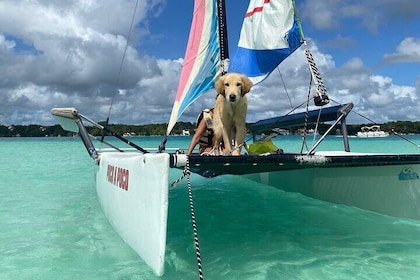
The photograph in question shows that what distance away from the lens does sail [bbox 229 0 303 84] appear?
4.74 meters

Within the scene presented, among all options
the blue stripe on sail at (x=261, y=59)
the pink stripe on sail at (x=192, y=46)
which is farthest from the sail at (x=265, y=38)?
the pink stripe on sail at (x=192, y=46)

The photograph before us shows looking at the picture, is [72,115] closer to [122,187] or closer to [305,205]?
[122,187]

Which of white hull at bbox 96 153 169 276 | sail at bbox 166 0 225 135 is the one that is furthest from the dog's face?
sail at bbox 166 0 225 135

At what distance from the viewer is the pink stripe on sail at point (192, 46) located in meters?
5.78

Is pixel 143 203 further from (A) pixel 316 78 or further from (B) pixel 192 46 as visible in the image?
(B) pixel 192 46

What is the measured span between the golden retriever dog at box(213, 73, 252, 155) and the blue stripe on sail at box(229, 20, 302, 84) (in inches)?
41.7

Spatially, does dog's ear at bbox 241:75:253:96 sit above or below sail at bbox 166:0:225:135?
below

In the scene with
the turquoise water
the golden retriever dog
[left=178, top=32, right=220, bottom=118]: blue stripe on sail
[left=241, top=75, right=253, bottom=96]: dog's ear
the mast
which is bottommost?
the turquoise water

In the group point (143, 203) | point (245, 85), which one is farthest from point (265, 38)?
point (143, 203)

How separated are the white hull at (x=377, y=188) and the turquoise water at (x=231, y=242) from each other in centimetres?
Result: 19

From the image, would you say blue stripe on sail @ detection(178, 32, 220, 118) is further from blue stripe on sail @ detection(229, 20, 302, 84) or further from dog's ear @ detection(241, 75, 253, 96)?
dog's ear @ detection(241, 75, 253, 96)

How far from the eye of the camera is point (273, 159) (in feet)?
10.4

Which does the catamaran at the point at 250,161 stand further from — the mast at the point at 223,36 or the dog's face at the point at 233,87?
the dog's face at the point at 233,87

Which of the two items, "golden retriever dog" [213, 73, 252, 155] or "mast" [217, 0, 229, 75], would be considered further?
"mast" [217, 0, 229, 75]
